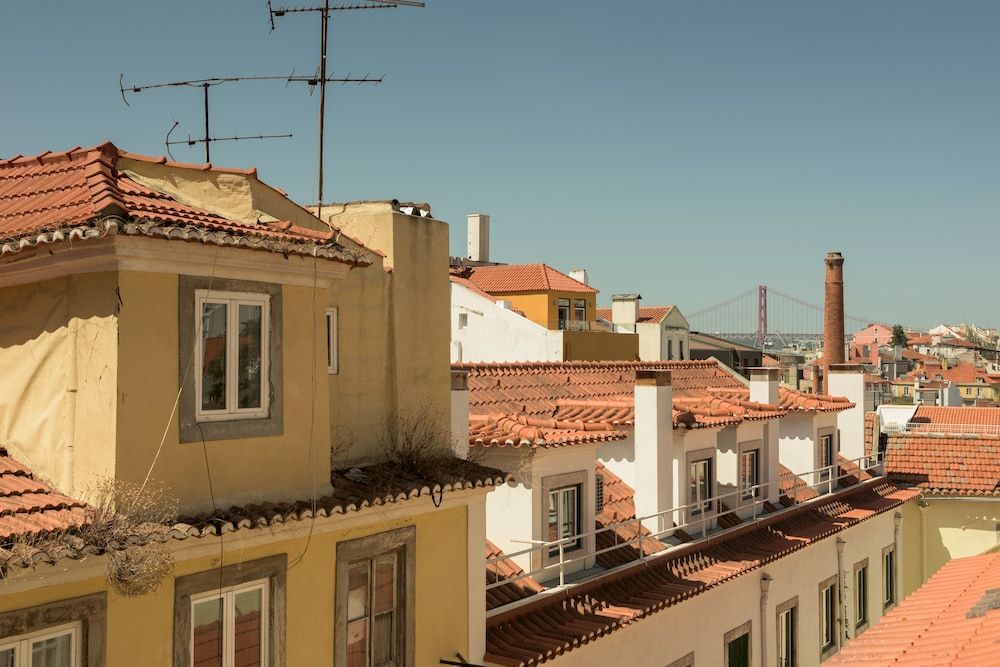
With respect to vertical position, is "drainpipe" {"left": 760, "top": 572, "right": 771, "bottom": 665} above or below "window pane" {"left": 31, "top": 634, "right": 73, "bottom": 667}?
below

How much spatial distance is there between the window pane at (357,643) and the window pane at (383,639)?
10 cm

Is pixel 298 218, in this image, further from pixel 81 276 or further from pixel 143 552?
pixel 143 552

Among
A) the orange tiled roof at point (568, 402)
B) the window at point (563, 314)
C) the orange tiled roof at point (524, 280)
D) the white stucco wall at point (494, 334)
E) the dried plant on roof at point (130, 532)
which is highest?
the orange tiled roof at point (524, 280)

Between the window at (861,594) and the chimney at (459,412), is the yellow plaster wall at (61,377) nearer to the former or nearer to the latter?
the chimney at (459,412)

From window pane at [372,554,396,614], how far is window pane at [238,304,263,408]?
228 centimetres

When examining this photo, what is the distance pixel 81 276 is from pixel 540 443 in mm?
6699

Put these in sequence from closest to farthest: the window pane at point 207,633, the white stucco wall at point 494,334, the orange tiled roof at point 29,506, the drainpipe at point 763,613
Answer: the orange tiled roof at point 29,506
the window pane at point 207,633
the drainpipe at point 763,613
the white stucco wall at point 494,334

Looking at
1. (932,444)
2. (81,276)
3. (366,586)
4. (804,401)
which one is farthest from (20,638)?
(932,444)

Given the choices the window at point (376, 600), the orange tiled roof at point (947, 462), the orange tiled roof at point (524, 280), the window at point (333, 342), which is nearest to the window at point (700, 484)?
the window at point (376, 600)

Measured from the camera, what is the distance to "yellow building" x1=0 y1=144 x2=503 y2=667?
283 inches

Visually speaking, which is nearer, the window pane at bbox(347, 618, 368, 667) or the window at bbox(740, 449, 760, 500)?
the window pane at bbox(347, 618, 368, 667)

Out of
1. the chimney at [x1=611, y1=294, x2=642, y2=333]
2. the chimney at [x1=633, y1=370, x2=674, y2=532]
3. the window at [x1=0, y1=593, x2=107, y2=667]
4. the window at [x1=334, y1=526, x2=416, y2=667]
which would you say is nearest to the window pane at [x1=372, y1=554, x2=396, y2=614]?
the window at [x1=334, y1=526, x2=416, y2=667]

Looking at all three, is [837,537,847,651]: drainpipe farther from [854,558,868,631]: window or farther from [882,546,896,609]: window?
[882,546,896,609]: window

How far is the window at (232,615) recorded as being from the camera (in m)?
7.81
